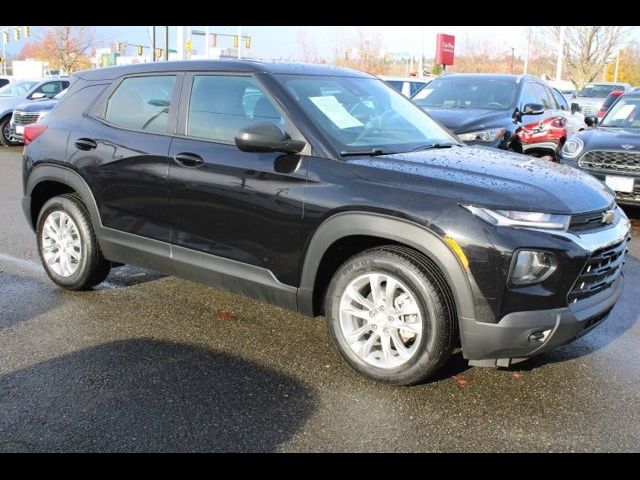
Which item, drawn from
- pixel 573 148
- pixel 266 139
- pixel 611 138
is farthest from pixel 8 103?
pixel 266 139

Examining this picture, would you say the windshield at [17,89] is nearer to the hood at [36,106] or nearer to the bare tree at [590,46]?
the hood at [36,106]

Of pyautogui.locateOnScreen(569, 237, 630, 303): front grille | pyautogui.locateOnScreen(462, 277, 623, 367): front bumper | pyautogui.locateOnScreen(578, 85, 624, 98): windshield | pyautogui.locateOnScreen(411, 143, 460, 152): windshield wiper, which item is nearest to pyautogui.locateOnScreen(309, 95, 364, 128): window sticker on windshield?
pyautogui.locateOnScreen(411, 143, 460, 152): windshield wiper

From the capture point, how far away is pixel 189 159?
4.16m

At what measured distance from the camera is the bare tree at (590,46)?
44.7 metres

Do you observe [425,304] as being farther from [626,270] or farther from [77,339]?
[626,270]

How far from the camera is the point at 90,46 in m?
50.0

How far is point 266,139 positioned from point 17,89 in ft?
55.1

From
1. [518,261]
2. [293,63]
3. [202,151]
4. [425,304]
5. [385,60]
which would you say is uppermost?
[385,60]

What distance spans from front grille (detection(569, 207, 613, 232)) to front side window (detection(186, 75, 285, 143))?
1.76 metres

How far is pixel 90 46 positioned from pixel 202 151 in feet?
167

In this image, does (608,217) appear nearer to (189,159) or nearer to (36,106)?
(189,159)

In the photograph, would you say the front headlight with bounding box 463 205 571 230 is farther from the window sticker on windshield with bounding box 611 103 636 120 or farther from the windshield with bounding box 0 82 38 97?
the windshield with bounding box 0 82 38 97
